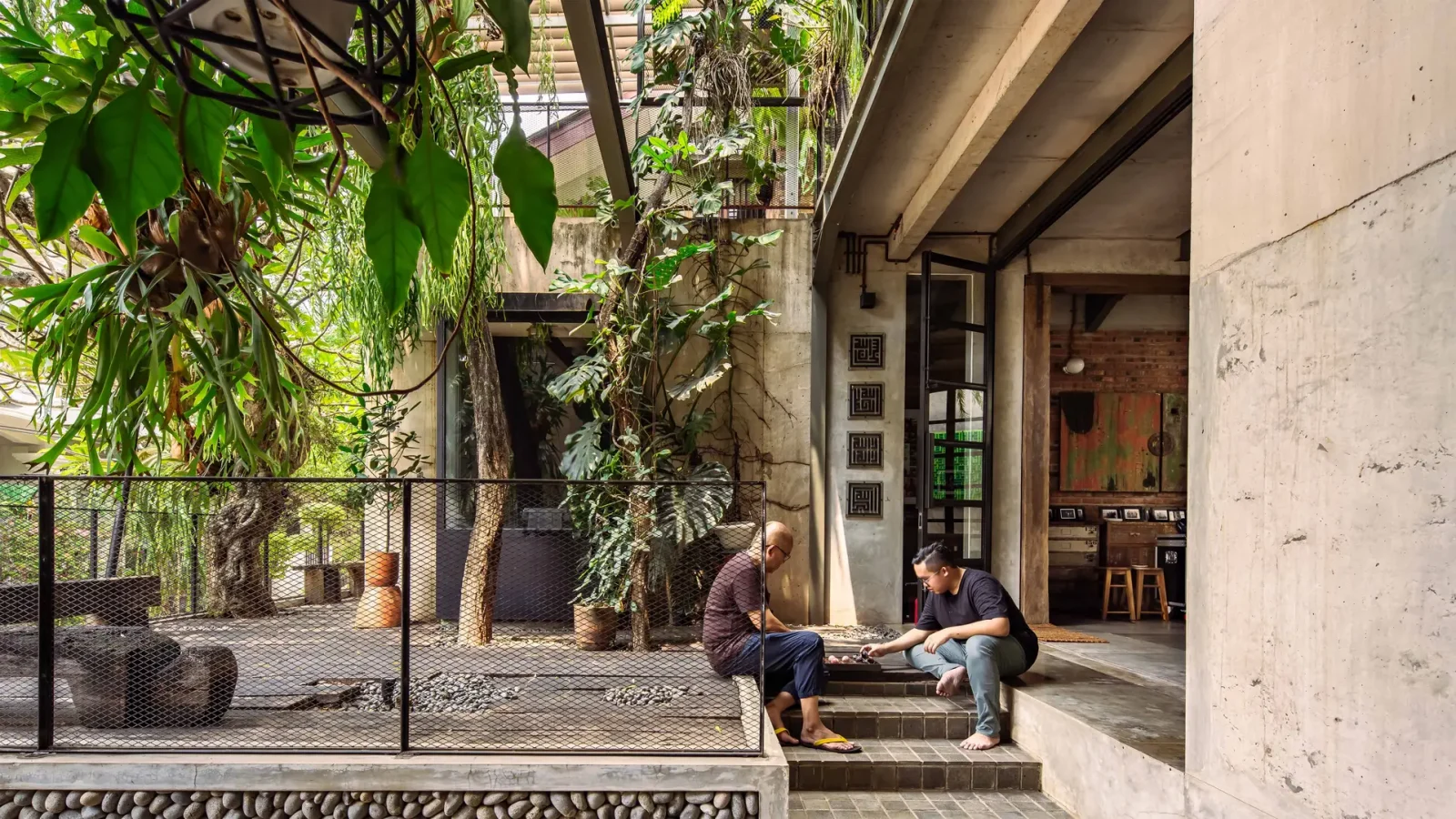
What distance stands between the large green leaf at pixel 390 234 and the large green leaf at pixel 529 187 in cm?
6

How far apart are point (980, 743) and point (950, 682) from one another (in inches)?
12.6

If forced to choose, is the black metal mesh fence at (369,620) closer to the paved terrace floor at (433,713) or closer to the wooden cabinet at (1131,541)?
the paved terrace floor at (433,713)

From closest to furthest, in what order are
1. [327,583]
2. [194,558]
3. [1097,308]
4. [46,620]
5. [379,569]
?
[46,620] < [194,558] < [379,569] < [327,583] < [1097,308]

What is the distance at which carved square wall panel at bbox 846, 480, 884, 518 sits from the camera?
5.97 meters

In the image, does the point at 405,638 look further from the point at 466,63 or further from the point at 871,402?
the point at 871,402

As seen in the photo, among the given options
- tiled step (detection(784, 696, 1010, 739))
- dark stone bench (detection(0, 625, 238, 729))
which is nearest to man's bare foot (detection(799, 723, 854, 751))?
tiled step (detection(784, 696, 1010, 739))

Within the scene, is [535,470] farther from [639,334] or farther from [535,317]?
[639,334]

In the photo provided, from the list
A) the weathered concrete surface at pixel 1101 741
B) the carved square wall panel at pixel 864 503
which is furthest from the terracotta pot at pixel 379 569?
the weathered concrete surface at pixel 1101 741

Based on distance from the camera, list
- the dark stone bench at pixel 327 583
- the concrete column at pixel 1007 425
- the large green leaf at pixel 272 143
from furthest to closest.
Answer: the dark stone bench at pixel 327 583
the concrete column at pixel 1007 425
the large green leaf at pixel 272 143

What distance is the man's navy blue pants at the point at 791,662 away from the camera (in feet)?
12.5

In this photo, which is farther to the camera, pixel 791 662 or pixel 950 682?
pixel 950 682

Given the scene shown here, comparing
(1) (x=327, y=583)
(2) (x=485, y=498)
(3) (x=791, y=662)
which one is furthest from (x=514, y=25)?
(1) (x=327, y=583)

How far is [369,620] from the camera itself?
5516 millimetres

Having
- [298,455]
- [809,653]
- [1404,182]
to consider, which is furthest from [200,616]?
[1404,182]
